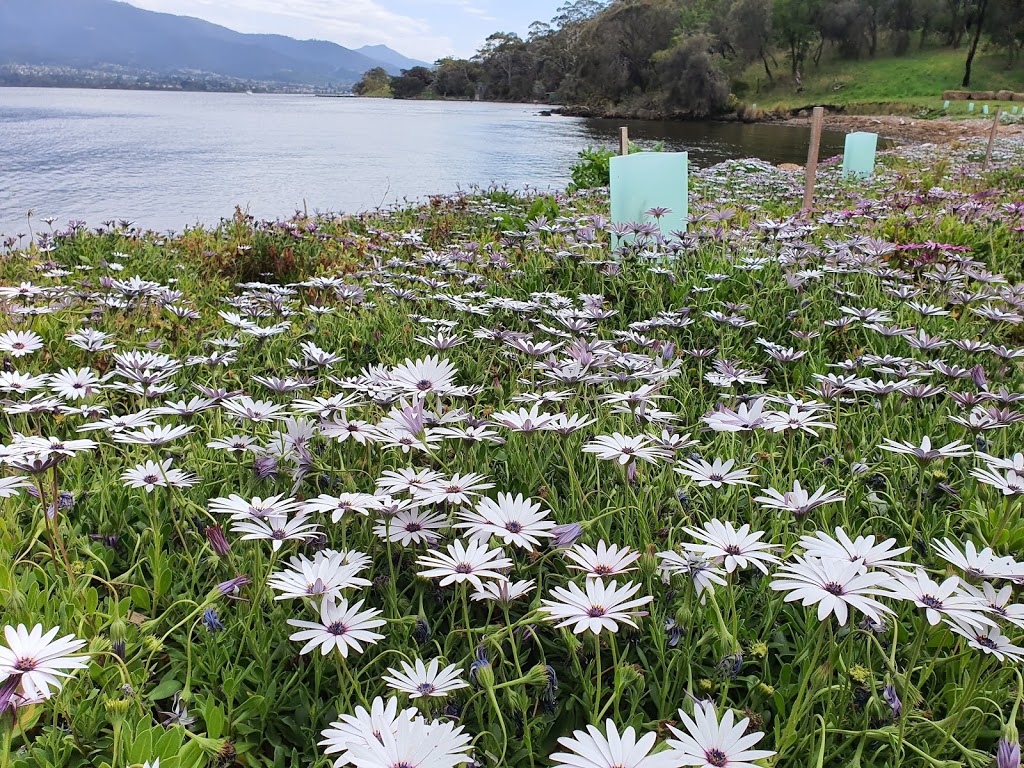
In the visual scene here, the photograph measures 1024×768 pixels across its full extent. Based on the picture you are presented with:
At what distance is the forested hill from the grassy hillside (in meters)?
0.24

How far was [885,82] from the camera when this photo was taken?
49312mm

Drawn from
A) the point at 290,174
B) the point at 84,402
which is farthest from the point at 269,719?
the point at 290,174

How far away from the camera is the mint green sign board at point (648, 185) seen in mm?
4637

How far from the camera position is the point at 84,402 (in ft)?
7.36

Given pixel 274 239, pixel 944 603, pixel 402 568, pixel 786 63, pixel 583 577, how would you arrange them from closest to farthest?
pixel 944 603 → pixel 583 577 → pixel 402 568 → pixel 274 239 → pixel 786 63

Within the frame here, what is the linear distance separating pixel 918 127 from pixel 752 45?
30.5 m

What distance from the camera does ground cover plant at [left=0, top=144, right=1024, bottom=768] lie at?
98 cm

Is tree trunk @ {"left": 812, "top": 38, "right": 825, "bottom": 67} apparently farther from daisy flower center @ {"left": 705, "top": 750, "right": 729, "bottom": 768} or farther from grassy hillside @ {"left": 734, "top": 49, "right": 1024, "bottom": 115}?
daisy flower center @ {"left": 705, "top": 750, "right": 729, "bottom": 768}

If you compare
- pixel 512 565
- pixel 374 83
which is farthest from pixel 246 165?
pixel 374 83

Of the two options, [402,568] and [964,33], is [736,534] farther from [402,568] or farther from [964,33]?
[964,33]

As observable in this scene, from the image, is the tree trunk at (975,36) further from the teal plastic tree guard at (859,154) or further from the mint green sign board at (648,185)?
the mint green sign board at (648,185)

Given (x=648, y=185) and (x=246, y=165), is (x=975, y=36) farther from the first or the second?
(x=648, y=185)

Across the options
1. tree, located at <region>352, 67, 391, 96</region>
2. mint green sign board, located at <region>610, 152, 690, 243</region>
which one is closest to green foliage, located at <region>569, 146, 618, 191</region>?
mint green sign board, located at <region>610, 152, 690, 243</region>

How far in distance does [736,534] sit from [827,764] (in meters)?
0.37
